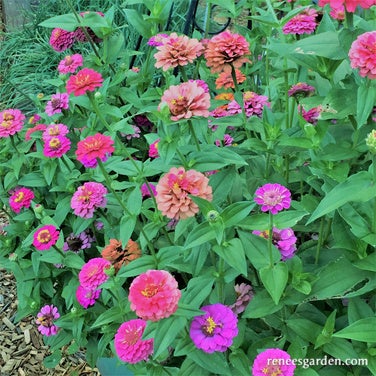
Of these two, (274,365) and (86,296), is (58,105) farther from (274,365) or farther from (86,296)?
(274,365)

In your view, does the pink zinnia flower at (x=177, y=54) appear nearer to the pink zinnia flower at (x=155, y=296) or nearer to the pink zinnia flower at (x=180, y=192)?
the pink zinnia flower at (x=180, y=192)

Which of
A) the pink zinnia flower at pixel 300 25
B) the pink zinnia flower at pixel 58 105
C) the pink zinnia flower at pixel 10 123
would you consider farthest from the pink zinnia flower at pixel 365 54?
the pink zinnia flower at pixel 10 123

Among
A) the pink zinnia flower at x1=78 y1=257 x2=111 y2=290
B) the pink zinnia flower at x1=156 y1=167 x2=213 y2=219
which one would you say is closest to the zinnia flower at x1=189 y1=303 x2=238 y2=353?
the pink zinnia flower at x1=156 y1=167 x2=213 y2=219

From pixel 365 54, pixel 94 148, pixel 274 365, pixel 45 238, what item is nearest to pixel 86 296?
pixel 45 238

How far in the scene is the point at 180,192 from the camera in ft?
3.03

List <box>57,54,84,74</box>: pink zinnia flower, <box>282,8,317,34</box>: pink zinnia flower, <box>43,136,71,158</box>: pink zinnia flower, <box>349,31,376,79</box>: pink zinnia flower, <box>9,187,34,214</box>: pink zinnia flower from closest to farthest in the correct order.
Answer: <box>349,31,376,79</box>: pink zinnia flower < <box>282,8,317,34</box>: pink zinnia flower < <box>43,136,71,158</box>: pink zinnia flower < <box>9,187,34,214</box>: pink zinnia flower < <box>57,54,84,74</box>: pink zinnia flower

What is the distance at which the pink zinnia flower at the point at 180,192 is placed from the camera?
3.01 feet

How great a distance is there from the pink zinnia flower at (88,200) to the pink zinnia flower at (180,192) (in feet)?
1.41

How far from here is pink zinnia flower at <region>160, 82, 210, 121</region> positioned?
971 millimetres

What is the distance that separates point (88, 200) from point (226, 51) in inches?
19.8

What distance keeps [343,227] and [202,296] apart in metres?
0.29

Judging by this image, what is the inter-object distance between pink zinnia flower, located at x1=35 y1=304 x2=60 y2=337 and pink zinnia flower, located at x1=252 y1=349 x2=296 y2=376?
0.80m

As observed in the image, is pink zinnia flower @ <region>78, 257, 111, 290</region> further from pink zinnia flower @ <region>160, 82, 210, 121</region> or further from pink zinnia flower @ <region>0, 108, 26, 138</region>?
pink zinnia flower @ <region>0, 108, 26, 138</region>

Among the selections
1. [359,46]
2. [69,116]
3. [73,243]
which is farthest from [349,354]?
[69,116]
